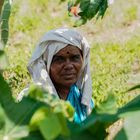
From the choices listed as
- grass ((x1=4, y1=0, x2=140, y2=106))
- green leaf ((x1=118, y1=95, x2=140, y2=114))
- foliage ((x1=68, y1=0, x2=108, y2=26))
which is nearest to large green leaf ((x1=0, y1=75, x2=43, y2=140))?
green leaf ((x1=118, y1=95, x2=140, y2=114))

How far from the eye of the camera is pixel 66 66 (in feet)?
8.53

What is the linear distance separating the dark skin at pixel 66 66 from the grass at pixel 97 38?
5.69 ft

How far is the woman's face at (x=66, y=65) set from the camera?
2.58m

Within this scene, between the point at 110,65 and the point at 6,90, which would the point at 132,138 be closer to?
the point at 6,90

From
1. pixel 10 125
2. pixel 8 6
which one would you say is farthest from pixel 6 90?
pixel 8 6

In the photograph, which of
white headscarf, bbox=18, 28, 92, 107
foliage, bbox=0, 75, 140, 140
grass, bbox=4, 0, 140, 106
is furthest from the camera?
grass, bbox=4, 0, 140, 106

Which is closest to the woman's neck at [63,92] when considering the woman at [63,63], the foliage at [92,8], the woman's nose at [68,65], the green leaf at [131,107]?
the woman at [63,63]

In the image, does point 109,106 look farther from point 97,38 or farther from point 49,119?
point 97,38

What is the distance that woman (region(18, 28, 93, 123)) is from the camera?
8.43 feet

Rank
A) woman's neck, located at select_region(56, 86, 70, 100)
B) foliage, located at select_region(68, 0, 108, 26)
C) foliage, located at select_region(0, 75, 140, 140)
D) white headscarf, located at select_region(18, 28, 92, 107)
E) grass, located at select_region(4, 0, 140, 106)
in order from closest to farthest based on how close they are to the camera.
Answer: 1. foliage, located at select_region(0, 75, 140, 140)
2. foliage, located at select_region(68, 0, 108, 26)
3. white headscarf, located at select_region(18, 28, 92, 107)
4. woman's neck, located at select_region(56, 86, 70, 100)
5. grass, located at select_region(4, 0, 140, 106)

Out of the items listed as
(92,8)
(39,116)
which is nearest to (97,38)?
(92,8)

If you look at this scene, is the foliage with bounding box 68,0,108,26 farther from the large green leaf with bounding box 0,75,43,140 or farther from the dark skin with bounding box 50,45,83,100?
the large green leaf with bounding box 0,75,43,140

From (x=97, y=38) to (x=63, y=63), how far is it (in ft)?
9.66

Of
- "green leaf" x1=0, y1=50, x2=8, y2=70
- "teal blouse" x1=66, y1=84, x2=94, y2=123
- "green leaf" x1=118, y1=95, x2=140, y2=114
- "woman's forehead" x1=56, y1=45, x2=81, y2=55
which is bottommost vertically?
"teal blouse" x1=66, y1=84, x2=94, y2=123
